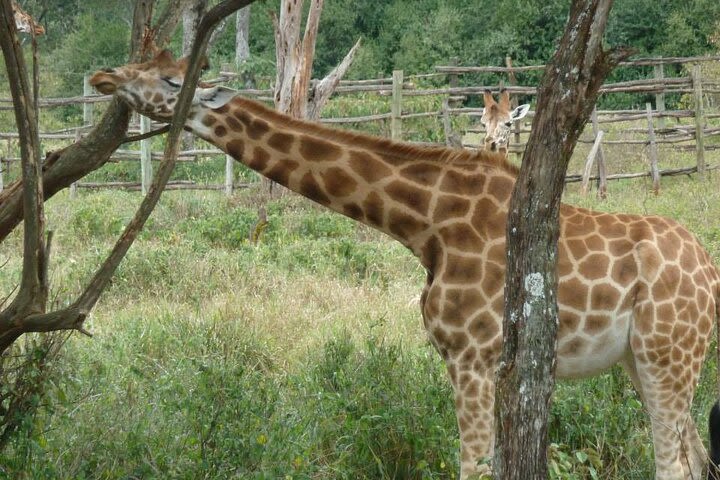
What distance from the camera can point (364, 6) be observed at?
125 feet

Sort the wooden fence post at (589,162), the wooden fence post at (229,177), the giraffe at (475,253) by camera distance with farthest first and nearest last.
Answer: the wooden fence post at (229,177) → the wooden fence post at (589,162) → the giraffe at (475,253)

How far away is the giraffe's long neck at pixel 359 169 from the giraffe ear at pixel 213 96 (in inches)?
1.5

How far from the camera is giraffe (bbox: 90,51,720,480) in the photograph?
5020 millimetres

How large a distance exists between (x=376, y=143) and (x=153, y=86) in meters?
1.13

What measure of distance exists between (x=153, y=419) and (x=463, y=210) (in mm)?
1888

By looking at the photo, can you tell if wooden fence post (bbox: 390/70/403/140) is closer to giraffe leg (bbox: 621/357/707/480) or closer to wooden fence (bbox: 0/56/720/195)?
wooden fence (bbox: 0/56/720/195)

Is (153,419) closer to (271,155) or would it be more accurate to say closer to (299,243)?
(271,155)

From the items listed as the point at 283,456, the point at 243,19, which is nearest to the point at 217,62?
the point at 243,19

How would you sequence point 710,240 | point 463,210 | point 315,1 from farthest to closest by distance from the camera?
point 315,1
point 710,240
point 463,210

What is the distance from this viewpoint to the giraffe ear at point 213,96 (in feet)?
17.2

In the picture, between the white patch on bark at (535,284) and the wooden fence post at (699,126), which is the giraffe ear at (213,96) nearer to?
the white patch on bark at (535,284)

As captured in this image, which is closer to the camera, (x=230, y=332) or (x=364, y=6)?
(x=230, y=332)

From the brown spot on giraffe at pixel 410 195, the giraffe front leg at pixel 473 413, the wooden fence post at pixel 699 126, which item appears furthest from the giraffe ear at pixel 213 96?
the wooden fence post at pixel 699 126

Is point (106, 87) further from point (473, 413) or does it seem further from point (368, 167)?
point (473, 413)
